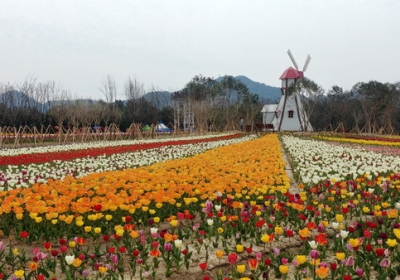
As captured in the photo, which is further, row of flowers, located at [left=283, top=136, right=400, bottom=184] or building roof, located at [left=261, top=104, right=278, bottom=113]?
building roof, located at [left=261, top=104, right=278, bottom=113]

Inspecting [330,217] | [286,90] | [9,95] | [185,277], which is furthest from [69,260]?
[286,90]

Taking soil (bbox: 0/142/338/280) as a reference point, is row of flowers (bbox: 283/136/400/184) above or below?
above

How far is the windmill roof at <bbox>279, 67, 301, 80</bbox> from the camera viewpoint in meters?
52.6

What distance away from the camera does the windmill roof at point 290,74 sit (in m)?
52.6

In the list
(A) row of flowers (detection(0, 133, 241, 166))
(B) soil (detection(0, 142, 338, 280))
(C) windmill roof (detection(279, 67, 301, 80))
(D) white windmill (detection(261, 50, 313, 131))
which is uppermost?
(C) windmill roof (detection(279, 67, 301, 80))

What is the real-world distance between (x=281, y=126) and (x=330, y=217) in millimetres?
48529

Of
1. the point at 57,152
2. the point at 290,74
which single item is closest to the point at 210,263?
the point at 57,152

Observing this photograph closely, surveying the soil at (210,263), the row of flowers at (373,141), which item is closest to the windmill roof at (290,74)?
the row of flowers at (373,141)

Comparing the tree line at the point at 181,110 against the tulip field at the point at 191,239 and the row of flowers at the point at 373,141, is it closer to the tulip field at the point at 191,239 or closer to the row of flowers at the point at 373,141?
the row of flowers at the point at 373,141

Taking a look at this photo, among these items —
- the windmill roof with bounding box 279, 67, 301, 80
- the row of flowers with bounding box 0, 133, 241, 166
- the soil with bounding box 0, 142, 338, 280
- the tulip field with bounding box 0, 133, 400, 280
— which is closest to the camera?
the tulip field with bounding box 0, 133, 400, 280

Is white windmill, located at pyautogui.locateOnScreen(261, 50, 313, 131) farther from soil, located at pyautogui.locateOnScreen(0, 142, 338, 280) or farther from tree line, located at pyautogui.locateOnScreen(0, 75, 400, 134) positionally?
soil, located at pyautogui.locateOnScreen(0, 142, 338, 280)

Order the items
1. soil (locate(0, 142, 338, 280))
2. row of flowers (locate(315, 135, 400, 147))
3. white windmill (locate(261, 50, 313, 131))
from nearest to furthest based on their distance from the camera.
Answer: soil (locate(0, 142, 338, 280)) → row of flowers (locate(315, 135, 400, 147)) → white windmill (locate(261, 50, 313, 131))

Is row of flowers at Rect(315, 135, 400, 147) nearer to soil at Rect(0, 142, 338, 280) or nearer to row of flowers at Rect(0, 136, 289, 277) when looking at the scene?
row of flowers at Rect(0, 136, 289, 277)

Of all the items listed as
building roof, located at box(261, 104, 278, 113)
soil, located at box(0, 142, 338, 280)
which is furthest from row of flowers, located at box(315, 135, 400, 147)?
building roof, located at box(261, 104, 278, 113)
